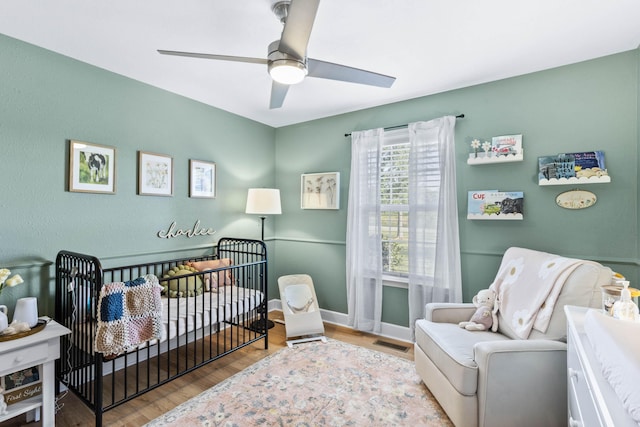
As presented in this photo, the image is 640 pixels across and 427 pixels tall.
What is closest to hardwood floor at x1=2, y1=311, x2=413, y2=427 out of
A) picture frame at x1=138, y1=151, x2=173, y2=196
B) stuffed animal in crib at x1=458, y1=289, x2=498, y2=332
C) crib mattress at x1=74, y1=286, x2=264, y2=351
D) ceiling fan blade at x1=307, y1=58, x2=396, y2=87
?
crib mattress at x1=74, y1=286, x2=264, y2=351

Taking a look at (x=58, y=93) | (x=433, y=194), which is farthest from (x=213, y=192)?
(x=433, y=194)

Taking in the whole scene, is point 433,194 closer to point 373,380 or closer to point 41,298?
point 373,380

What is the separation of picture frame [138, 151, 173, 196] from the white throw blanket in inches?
114

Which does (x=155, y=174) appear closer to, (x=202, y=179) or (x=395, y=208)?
(x=202, y=179)

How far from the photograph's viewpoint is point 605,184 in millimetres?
2129

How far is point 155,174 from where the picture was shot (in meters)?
2.68

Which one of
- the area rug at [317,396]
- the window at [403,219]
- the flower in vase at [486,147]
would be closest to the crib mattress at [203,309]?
the area rug at [317,396]

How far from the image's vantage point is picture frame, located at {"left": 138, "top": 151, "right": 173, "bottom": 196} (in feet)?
8.46

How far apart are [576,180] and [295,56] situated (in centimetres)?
213

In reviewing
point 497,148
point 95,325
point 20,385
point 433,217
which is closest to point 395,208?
point 433,217

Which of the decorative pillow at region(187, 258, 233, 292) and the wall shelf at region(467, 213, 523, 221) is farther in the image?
the decorative pillow at region(187, 258, 233, 292)

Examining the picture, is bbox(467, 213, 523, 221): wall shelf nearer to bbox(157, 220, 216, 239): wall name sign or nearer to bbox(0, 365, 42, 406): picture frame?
bbox(157, 220, 216, 239): wall name sign

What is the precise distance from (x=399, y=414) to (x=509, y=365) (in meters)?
0.75

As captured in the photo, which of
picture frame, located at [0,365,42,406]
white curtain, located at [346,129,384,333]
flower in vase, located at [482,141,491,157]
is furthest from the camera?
white curtain, located at [346,129,384,333]
